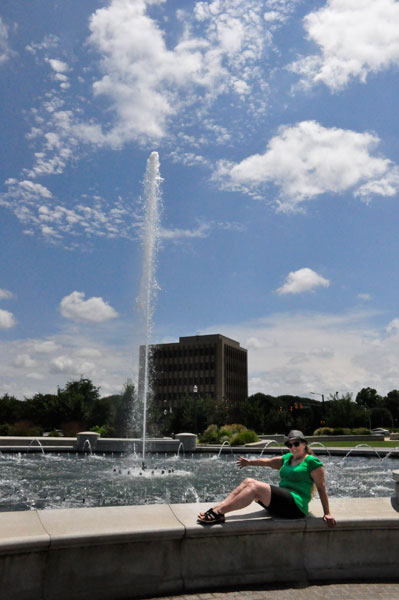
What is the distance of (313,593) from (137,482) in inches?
436

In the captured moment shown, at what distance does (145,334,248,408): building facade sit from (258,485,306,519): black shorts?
422 ft

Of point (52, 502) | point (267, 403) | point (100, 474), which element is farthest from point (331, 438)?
point (267, 403)

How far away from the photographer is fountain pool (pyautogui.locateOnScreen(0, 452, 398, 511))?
11594 mm

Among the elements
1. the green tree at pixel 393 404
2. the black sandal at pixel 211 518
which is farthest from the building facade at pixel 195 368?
the black sandal at pixel 211 518

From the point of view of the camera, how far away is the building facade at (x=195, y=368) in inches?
5369

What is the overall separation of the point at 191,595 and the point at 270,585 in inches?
31.0

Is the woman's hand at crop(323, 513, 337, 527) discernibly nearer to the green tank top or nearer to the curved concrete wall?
the curved concrete wall

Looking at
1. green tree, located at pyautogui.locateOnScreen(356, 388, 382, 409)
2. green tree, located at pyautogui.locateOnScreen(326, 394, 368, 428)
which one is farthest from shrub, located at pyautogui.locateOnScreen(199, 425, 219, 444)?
green tree, located at pyautogui.locateOnScreen(356, 388, 382, 409)

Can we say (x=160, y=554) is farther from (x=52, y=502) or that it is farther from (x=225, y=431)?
(x=225, y=431)

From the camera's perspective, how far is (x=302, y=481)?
5.37m

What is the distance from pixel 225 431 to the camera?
3903 cm

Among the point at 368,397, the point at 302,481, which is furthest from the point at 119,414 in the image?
the point at 368,397

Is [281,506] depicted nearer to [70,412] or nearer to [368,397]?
[70,412]

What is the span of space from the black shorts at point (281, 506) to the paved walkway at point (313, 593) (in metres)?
0.63
